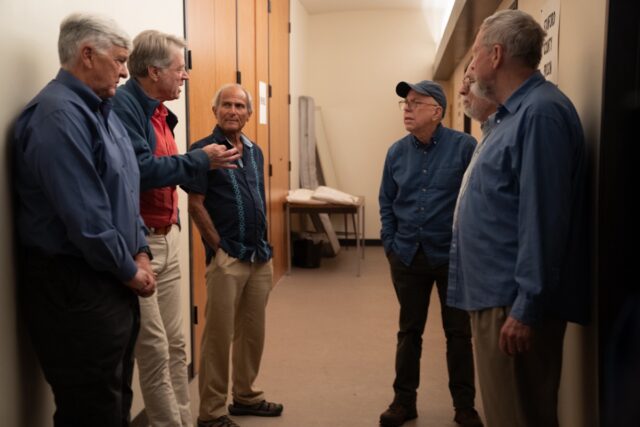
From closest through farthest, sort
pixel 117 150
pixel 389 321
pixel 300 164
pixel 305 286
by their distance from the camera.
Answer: pixel 117 150 → pixel 389 321 → pixel 305 286 → pixel 300 164

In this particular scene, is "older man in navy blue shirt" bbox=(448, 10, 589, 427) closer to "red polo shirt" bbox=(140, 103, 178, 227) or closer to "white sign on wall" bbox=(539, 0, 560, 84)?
"white sign on wall" bbox=(539, 0, 560, 84)

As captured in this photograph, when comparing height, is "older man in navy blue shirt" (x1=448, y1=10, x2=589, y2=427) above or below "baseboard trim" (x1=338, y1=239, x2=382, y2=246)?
above

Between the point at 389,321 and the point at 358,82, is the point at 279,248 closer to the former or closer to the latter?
the point at 389,321

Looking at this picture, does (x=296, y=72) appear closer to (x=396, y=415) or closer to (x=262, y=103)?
(x=262, y=103)

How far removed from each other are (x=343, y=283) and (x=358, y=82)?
327cm

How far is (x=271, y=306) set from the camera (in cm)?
477

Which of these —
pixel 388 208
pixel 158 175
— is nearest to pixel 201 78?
pixel 388 208

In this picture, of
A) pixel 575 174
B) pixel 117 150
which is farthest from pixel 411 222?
pixel 117 150

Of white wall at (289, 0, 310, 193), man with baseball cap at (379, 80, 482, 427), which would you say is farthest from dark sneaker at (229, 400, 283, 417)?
white wall at (289, 0, 310, 193)

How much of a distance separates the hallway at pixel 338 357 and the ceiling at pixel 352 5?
3.58 m

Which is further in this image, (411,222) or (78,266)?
(411,222)

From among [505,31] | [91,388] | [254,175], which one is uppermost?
[505,31]

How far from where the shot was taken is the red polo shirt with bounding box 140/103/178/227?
7.00ft

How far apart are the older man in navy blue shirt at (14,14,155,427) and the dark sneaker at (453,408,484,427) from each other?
5.15 ft
